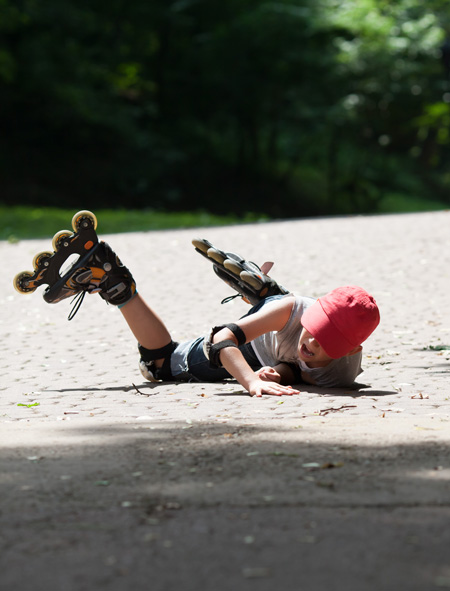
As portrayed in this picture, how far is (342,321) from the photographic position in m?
4.84

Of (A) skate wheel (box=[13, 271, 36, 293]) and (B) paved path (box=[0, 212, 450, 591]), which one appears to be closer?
(B) paved path (box=[0, 212, 450, 591])

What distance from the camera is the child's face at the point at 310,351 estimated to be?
4984mm

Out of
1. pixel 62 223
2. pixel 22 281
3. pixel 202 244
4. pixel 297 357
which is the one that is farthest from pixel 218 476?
pixel 62 223

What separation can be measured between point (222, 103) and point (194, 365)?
2808 cm

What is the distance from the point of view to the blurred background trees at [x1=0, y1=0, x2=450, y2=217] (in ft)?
89.9

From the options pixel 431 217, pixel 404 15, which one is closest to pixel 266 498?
pixel 431 217

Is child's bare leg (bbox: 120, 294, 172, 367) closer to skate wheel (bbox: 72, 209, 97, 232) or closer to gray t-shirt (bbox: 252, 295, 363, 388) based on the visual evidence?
skate wheel (bbox: 72, 209, 97, 232)

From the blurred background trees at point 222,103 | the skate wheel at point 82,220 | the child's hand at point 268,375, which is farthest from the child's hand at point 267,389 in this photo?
the blurred background trees at point 222,103

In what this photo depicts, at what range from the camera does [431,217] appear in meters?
17.0

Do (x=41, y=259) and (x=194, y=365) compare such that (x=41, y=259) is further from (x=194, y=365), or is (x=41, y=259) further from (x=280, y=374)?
(x=280, y=374)

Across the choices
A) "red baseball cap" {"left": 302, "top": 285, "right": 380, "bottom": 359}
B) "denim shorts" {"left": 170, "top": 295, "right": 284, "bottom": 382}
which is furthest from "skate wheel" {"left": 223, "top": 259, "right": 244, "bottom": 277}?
"red baseball cap" {"left": 302, "top": 285, "right": 380, "bottom": 359}

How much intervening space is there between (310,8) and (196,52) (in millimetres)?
5094

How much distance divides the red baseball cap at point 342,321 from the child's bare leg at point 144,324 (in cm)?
115

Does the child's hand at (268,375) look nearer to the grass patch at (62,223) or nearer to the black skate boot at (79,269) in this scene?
the black skate boot at (79,269)
